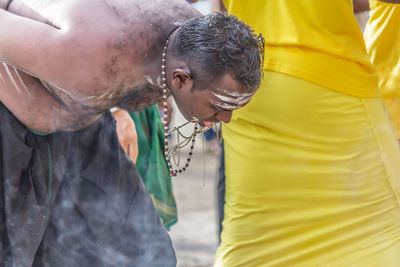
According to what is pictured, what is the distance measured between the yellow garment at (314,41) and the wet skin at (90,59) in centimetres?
45

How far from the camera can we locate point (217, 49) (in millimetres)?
2154

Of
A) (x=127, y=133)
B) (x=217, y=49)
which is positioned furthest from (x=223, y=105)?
(x=127, y=133)

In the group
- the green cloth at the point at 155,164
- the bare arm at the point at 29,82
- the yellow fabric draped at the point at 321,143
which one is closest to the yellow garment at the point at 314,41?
the yellow fabric draped at the point at 321,143

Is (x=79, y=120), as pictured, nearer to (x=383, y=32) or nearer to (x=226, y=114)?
(x=226, y=114)

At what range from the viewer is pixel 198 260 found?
15.2 ft

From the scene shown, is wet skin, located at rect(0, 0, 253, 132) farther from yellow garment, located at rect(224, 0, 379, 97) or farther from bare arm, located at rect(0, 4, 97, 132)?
yellow garment, located at rect(224, 0, 379, 97)

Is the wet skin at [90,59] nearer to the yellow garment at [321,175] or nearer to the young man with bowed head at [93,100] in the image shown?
the young man with bowed head at [93,100]

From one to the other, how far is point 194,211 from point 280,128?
355cm

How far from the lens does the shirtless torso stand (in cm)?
215

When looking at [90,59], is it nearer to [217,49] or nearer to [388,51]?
[217,49]

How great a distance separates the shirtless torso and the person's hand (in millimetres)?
719

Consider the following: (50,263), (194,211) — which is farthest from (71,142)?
(194,211)

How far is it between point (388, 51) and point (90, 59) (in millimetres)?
1725

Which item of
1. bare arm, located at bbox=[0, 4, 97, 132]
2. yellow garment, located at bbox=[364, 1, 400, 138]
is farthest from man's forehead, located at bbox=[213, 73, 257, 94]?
yellow garment, located at bbox=[364, 1, 400, 138]
